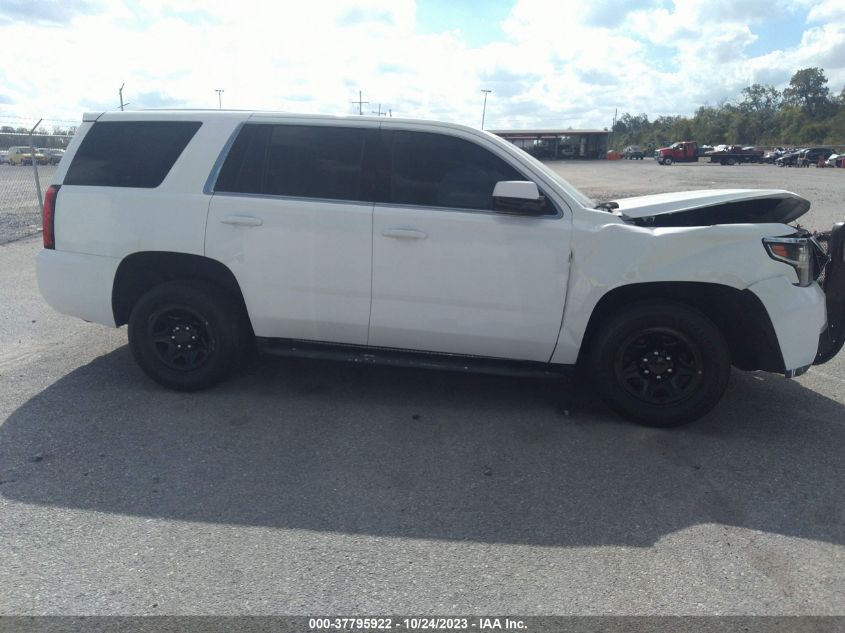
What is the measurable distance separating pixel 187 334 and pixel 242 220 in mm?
969

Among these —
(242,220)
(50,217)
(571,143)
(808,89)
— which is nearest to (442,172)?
(242,220)

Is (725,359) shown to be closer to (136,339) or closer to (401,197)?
(401,197)

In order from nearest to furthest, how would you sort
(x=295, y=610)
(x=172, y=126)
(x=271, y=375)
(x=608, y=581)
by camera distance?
(x=295, y=610)
(x=608, y=581)
(x=172, y=126)
(x=271, y=375)

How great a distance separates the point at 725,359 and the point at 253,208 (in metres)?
3.26

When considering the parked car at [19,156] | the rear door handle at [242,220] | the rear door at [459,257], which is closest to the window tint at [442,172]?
the rear door at [459,257]

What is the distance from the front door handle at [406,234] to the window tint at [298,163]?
1.07 ft

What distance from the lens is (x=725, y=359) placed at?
4.45m

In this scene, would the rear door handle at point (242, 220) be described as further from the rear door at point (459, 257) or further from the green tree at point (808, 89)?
the green tree at point (808, 89)

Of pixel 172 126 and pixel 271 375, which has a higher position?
pixel 172 126

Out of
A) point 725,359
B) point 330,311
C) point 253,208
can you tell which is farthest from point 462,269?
point 725,359

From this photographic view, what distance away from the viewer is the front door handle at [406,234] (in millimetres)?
4555

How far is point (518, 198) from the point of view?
438cm

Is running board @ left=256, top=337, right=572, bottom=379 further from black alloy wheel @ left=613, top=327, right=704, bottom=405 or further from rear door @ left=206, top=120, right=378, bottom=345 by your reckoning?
black alloy wheel @ left=613, top=327, right=704, bottom=405

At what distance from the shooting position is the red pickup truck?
65.2 metres
